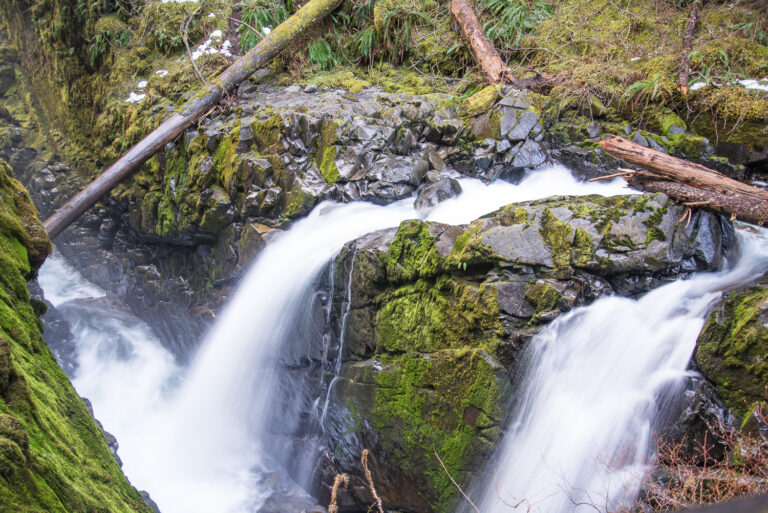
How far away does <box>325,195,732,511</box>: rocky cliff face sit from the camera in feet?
14.4

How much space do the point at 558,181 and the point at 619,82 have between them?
2159 mm

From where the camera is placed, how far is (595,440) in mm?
3982

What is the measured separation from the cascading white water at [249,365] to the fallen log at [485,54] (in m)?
1.94

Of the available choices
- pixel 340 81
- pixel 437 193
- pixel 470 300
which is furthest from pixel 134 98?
pixel 470 300

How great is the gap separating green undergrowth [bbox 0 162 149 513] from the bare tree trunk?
786 centimetres

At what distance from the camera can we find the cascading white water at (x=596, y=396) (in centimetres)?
389

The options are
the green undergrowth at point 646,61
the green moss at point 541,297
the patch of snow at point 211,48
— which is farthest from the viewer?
the patch of snow at point 211,48

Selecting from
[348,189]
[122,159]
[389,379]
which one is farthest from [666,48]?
[122,159]

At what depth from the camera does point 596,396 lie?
13.6 feet

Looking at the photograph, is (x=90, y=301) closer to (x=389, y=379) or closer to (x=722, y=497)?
A: (x=389, y=379)

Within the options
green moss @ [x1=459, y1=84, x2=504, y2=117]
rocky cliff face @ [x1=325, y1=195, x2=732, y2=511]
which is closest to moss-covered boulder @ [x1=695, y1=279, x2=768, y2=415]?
rocky cliff face @ [x1=325, y1=195, x2=732, y2=511]

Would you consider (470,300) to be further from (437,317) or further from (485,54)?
(485,54)

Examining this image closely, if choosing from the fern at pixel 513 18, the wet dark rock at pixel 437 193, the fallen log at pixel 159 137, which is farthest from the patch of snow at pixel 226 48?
the wet dark rock at pixel 437 193

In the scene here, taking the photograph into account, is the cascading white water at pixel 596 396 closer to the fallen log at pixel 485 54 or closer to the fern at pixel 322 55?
the fallen log at pixel 485 54
